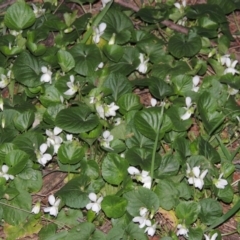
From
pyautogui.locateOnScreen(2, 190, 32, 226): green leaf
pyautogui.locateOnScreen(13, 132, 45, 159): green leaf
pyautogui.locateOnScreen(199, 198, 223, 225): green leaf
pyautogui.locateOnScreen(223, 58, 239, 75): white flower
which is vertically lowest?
pyautogui.locateOnScreen(199, 198, 223, 225): green leaf

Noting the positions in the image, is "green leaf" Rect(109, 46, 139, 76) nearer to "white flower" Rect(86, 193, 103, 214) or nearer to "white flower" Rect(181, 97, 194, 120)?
"white flower" Rect(181, 97, 194, 120)

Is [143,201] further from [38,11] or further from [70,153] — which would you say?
[38,11]

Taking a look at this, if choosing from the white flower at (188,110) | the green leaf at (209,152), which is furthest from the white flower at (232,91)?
the green leaf at (209,152)

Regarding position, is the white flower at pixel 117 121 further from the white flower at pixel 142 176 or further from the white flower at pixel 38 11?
the white flower at pixel 38 11

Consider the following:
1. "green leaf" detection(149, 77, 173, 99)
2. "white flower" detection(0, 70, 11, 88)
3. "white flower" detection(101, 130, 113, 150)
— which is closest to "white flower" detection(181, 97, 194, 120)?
"green leaf" detection(149, 77, 173, 99)

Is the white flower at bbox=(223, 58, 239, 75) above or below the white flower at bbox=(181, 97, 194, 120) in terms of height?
below

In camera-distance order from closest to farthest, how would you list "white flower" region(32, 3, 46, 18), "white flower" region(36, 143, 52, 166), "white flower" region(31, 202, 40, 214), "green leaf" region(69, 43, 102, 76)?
1. "white flower" region(31, 202, 40, 214)
2. "white flower" region(36, 143, 52, 166)
3. "green leaf" region(69, 43, 102, 76)
4. "white flower" region(32, 3, 46, 18)

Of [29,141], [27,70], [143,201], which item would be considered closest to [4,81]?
[27,70]

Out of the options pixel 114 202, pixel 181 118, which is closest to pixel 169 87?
pixel 181 118
